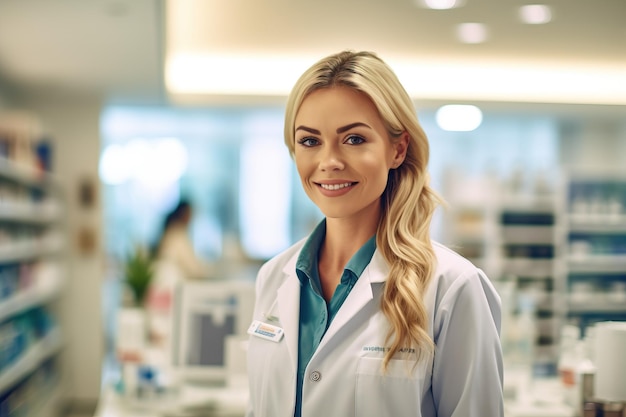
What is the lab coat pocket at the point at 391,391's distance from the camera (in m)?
1.18

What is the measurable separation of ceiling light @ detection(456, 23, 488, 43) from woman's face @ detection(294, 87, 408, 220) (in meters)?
3.65

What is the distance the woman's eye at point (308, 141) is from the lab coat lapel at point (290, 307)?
32cm

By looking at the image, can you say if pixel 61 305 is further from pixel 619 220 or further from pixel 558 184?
pixel 619 220

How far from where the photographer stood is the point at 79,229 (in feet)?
19.2

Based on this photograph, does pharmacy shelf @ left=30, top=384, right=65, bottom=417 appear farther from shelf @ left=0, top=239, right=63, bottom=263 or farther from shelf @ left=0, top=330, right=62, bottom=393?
shelf @ left=0, top=239, right=63, bottom=263

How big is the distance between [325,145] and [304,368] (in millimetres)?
483

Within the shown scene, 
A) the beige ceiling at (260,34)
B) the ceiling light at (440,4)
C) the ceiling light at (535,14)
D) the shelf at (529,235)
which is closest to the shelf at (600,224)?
the shelf at (529,235)

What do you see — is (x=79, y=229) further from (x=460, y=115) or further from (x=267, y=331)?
(x=267, y=331)

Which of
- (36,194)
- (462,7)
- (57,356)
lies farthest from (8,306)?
(462,7)

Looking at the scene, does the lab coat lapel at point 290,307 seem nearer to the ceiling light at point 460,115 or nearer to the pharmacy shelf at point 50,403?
the pharmacy shelf at point 50,403

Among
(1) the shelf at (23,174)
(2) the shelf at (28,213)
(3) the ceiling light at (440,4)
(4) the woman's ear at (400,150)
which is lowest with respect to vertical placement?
(2) the shelf at (28,213)

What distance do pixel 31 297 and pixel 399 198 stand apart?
411 centimetres

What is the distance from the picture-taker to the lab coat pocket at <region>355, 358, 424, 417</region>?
46.5 inches

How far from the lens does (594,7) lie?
411 centimetres
